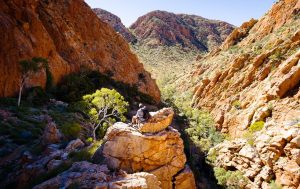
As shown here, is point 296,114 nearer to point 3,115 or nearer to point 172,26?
point 3,115

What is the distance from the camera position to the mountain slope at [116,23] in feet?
445

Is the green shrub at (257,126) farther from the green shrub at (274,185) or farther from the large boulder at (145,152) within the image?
the large boulder at (145,152)

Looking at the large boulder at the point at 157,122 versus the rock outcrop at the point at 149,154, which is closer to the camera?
the rock outcrop at the point at 149,154

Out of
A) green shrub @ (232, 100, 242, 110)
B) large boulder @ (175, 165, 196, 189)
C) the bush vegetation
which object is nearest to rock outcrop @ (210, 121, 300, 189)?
large boulder @ (175, 165, 196, 189)

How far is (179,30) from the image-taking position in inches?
5768

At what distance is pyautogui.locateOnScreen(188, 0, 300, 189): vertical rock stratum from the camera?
22.5m

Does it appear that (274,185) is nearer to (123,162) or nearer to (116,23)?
(123,162)

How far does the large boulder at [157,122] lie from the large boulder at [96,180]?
355 cm

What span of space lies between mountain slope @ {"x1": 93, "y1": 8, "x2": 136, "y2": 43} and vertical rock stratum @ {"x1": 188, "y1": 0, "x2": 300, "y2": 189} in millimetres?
68105

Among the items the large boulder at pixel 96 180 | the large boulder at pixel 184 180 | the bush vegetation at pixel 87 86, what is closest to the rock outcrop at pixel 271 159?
the large boulder at pixel 184 180

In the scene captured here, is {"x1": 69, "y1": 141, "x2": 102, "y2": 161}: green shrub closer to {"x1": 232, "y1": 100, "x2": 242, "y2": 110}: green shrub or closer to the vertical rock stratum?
the vertical rock stratum

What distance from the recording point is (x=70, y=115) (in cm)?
2461

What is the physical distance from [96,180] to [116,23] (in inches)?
5759

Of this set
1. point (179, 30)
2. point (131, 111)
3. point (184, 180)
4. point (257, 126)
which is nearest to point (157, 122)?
point (184, 180)
